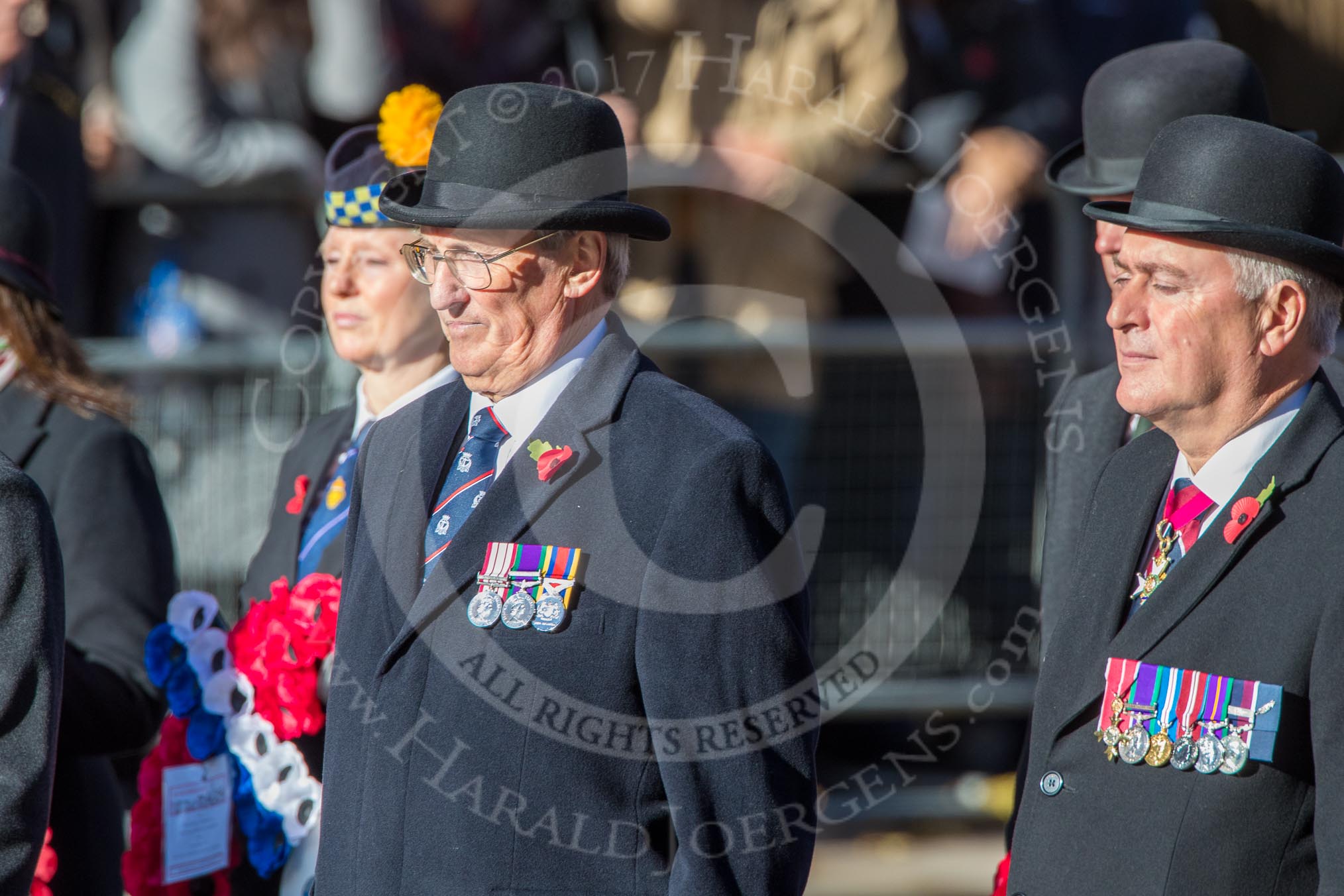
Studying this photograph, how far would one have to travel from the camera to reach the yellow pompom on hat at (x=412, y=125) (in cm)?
332

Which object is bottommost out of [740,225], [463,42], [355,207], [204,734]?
[204,734]

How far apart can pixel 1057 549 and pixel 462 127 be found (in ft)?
4.55

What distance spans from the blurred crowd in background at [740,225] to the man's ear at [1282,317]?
112 inches

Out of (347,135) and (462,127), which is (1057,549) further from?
(347,135)

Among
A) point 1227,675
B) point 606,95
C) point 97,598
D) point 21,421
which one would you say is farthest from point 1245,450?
point 606,95

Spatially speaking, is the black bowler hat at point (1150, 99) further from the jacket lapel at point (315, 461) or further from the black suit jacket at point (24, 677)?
the black suit jacket at point (24, 677)

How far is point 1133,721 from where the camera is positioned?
7.19 feet

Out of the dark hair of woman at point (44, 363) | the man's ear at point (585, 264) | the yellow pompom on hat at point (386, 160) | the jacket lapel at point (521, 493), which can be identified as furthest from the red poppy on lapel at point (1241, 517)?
the dark hair of woman at point (44, 363)

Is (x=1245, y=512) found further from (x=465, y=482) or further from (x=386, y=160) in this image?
(x=386, y=160)

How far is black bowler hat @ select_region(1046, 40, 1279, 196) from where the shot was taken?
3.22 meters

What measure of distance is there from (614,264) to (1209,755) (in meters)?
1.17

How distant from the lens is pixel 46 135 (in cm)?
518

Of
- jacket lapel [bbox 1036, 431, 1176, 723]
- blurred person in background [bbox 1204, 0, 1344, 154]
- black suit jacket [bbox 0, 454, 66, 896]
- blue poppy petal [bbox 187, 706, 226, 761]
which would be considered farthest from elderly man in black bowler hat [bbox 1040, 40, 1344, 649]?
blurred person in background [bbox 1204, 0, 1344, 154]

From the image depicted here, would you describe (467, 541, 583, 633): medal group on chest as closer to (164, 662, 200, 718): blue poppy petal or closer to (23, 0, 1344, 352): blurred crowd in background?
(164, 662, 200, 718): blue poppy petal
